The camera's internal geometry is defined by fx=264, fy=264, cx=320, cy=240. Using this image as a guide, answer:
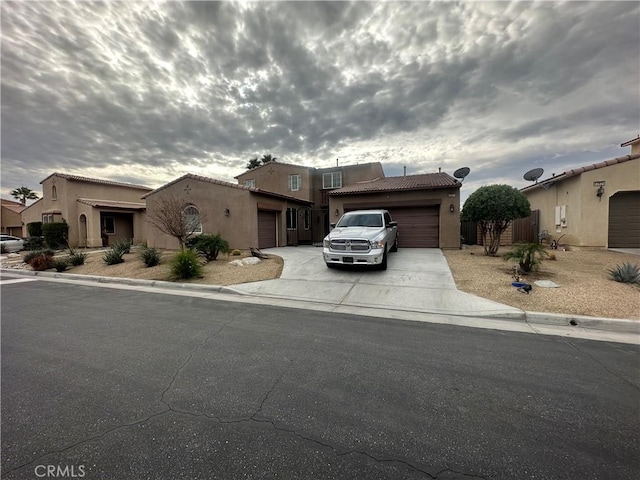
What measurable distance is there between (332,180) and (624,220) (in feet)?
57.4

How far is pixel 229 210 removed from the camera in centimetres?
1515

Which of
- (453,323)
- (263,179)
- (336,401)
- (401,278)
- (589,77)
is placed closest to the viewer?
(336,401)

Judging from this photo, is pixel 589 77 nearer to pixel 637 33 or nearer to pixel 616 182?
pixel 637 33

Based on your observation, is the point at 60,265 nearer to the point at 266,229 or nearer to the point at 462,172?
the point at 266,229

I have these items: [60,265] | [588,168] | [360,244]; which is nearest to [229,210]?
[60,265]

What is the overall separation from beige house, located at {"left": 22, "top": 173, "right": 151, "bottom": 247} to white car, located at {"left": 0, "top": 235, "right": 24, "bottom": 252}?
230 cm

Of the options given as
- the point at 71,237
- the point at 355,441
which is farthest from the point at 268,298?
the point at 71,237

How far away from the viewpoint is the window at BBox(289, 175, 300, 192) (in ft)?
76.5

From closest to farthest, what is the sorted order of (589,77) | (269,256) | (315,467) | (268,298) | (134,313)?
(315,467) < (134,313) < (268,298) < (589,77) < (269,256)

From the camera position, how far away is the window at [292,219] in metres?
19.1

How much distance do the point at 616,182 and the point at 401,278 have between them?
1206cm

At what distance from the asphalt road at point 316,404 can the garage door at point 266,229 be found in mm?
11117

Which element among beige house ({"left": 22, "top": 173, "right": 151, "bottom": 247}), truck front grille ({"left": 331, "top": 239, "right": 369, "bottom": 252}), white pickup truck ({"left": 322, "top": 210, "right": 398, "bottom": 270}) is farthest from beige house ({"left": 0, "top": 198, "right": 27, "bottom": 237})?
truck front grille ({"left": 331, "top": 239, "right": 369, "bottom": 252})

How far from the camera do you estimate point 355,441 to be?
2229 millimetres
